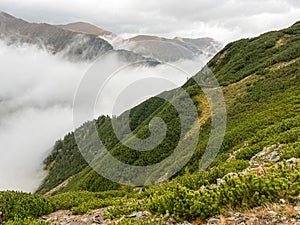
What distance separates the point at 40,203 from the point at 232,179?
8.86m

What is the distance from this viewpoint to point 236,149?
23.9m

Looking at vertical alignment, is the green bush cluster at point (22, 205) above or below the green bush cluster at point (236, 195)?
above

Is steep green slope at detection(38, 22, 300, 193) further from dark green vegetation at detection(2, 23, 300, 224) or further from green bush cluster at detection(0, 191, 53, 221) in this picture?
green bush cluster at detection(0, 191, 53, 221)

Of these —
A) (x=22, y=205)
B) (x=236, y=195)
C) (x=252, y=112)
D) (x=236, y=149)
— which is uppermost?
(x=252, y=112)

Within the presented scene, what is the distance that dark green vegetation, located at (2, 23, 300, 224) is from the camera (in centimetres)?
900

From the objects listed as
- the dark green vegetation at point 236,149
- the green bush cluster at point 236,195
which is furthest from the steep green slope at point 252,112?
the green bush cluster at point 236,195

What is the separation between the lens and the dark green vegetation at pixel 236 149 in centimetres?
900

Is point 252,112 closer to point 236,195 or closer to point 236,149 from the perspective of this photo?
point 236,149

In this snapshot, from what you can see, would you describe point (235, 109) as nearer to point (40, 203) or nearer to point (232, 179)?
point (40, 203)

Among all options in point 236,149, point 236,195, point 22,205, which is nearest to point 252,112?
point 236,149

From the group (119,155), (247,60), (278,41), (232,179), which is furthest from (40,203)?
(278,41)

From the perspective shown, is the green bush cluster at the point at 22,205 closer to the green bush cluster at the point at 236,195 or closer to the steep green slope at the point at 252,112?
the steep green slope at the point at 252,112

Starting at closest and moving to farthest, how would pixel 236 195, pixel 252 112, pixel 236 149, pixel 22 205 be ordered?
pixel 236 195 → pixel 22 205 → pixel 236 149 → pixel 252 112

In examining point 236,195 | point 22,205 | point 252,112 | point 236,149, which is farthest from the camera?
point 252,112
